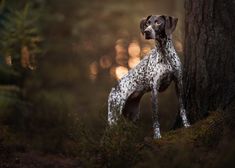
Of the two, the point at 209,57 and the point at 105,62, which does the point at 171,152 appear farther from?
the point at 105,62

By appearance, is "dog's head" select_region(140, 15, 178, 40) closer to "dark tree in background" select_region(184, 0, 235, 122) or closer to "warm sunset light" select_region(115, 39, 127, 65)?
"dark tree in background" select_region(184, 0, 235, 122)

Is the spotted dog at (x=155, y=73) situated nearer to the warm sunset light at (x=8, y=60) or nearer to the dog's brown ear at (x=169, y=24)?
the dog's brown ear at (x=169, y=24)

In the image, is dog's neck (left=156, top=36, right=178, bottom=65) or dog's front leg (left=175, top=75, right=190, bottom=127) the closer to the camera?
dog's neck (left=156, top=36, right=178, bottom=65)

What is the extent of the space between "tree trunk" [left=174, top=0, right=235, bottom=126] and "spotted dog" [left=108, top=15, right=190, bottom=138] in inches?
12.5

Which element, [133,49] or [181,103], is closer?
[181,103]

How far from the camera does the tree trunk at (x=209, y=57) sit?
7.86 meters

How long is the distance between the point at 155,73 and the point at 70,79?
12.2m

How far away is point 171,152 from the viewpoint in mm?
6109

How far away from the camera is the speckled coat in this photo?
7.71 m

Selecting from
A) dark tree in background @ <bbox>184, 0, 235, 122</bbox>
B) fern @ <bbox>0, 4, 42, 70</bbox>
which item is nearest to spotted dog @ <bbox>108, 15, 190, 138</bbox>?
dark tree in background @ <bbox>184, 0, 235, 122</bbox>

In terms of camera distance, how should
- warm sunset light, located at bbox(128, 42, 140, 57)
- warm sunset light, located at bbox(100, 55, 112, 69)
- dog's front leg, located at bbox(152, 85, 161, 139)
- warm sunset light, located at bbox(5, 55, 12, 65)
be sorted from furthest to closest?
warm sunset light, located at bbox(100, 55, 112, 69)
warm sunset light, located at bbox(128, 42, 140, 57)
warm sunset light, located at bbox(5, 55, 12, 65)
dog's front leg, located at bbox(152, 85, 161, 139)

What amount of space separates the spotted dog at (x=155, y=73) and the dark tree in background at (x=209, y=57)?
0.31 metres

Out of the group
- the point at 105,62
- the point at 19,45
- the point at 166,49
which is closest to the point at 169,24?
the point at 166,49

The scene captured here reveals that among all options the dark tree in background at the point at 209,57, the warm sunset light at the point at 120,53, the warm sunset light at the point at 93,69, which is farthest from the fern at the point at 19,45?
the warm sunset light at the point at 120,53
